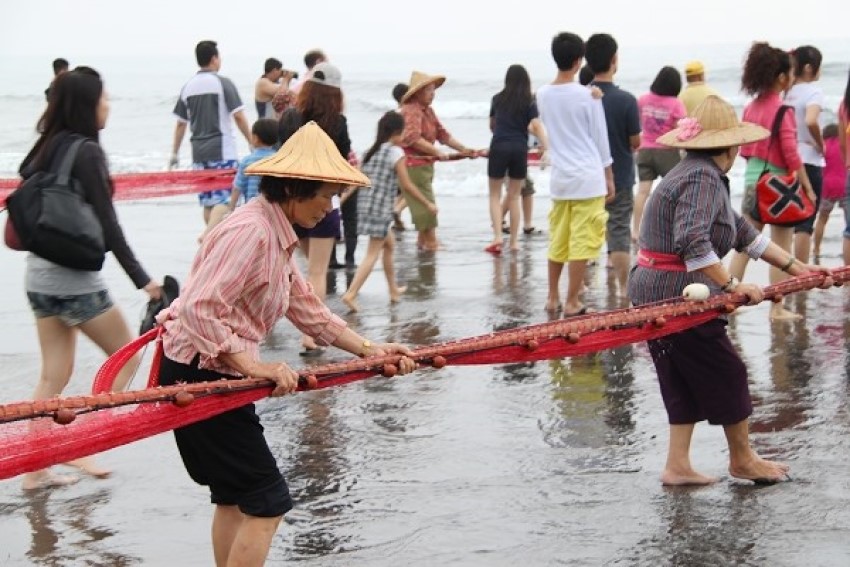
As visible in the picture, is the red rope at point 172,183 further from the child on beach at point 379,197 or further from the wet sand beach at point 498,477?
the wet sand beach at point 498,477

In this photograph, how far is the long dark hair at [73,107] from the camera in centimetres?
594

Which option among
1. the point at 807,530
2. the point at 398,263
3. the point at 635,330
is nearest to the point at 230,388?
the point at 635,330

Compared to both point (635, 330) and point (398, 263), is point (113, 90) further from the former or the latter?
point (635, 330)

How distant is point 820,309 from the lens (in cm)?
979

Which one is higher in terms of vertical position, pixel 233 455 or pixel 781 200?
pixel 781 200

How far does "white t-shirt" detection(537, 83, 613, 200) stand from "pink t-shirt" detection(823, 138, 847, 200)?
342 centimetres

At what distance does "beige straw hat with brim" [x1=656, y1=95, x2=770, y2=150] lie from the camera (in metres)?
5.73

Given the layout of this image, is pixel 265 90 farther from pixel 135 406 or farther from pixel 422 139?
pixel 135 406

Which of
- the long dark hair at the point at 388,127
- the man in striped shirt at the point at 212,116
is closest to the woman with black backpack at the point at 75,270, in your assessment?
the long dark hair at the point at 388,127

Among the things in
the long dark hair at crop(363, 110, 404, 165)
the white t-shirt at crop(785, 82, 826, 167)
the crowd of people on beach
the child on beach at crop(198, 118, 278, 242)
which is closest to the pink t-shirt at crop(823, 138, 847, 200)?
the crowd of people on beach

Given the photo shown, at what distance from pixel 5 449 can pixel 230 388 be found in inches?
27.8

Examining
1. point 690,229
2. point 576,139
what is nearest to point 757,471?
point 690,229

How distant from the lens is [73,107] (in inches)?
234

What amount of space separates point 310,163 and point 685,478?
8.15ft
